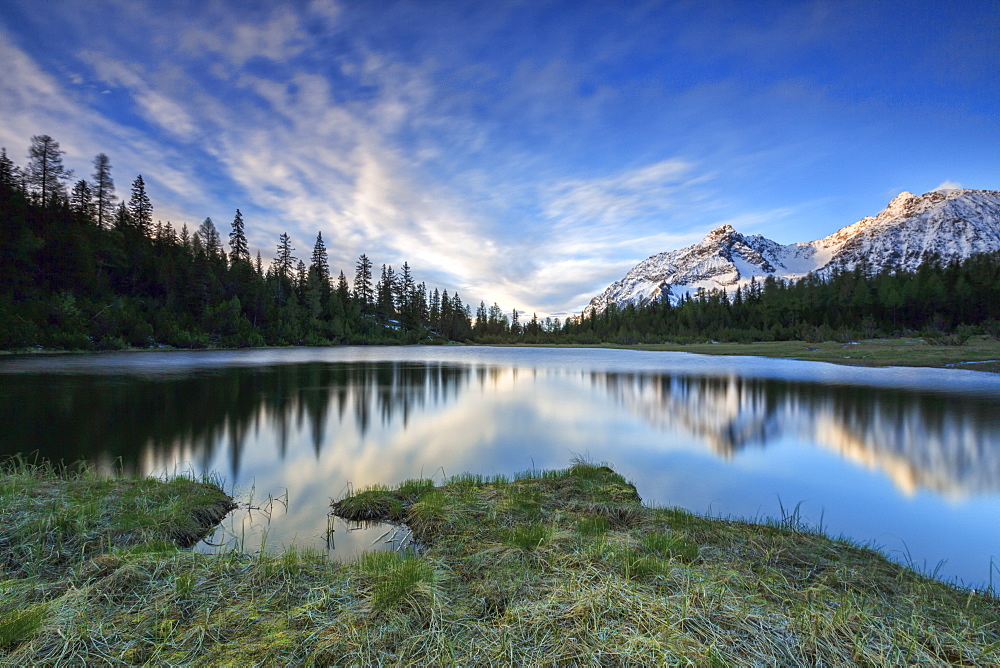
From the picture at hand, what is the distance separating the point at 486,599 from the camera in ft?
11.9

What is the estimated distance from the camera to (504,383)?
27.5 metres

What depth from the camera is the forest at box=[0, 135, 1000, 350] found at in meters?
45.2

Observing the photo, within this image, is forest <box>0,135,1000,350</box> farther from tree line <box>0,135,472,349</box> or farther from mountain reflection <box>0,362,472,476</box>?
mountain reflection <box>0,362,472,476</box>

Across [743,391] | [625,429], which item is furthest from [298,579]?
[743,391]

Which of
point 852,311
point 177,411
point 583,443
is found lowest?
point 583,443

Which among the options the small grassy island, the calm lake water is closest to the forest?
the calm lake water

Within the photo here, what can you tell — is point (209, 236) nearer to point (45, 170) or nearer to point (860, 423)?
point (45, 170)

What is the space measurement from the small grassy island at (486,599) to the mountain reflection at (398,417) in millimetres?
5379

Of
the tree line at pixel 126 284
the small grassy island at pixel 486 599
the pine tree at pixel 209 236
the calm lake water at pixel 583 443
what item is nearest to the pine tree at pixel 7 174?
the tree line at pixel 126 284

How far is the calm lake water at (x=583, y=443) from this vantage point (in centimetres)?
707

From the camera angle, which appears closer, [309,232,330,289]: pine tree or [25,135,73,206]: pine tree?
[25,135,73,206]: pine tree

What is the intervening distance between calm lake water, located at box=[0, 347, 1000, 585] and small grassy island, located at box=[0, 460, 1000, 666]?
1.69m

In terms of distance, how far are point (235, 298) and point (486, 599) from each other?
75.4m

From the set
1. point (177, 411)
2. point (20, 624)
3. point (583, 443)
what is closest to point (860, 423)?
point (583, 443)
